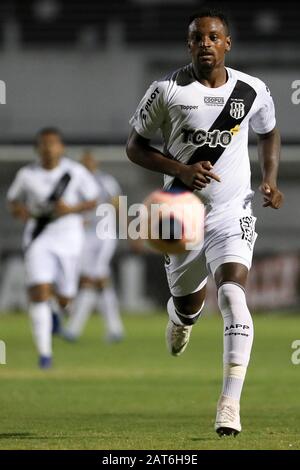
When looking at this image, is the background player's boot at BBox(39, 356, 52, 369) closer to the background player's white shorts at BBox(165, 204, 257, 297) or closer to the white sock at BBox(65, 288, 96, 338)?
the white sock at BBox(65, 288, 96, 338)

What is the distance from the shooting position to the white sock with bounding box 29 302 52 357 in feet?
44.3

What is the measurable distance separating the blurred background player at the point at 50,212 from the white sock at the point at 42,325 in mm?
37

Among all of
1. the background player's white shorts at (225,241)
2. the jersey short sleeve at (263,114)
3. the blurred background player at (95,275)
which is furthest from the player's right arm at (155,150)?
the blurred background player at (95,275)

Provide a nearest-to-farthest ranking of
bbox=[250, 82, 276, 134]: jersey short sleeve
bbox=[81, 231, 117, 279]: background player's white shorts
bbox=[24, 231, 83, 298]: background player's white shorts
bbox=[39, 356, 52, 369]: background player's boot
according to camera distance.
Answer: bbox=[250, 82, 276, 134]: jersey short sleeve, bbox=[39, 356, 52, 369]: background player's boot, bbox=[24, 231, 83, 298]: background player's white shorts, bbox=[81, 231, 117, 279]: background player's white shorts

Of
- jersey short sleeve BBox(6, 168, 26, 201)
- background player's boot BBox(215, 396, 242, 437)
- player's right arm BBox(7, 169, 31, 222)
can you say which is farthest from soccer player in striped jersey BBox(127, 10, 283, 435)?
jersey short sleeve BBox(6, 168, 26, 201)

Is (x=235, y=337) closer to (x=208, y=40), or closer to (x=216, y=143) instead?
(x=216, y=143)

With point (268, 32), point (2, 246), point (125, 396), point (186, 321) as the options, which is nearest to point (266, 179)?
point (186, 321)

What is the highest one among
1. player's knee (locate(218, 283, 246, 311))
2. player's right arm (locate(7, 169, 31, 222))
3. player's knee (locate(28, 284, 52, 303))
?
player's right arm (locate(7, 169, 31, 222))

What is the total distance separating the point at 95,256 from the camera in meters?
19.8

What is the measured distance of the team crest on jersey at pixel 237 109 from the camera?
→ 26.1ft

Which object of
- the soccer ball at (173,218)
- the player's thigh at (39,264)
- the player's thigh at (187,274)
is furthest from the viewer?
the player's thigh at (39,264)

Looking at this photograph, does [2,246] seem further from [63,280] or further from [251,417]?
[251,417]

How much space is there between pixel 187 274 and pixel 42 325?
5.22 metres

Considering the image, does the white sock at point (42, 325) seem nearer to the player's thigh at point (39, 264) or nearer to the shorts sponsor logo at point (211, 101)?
the player's thigh at point (39, 264)
